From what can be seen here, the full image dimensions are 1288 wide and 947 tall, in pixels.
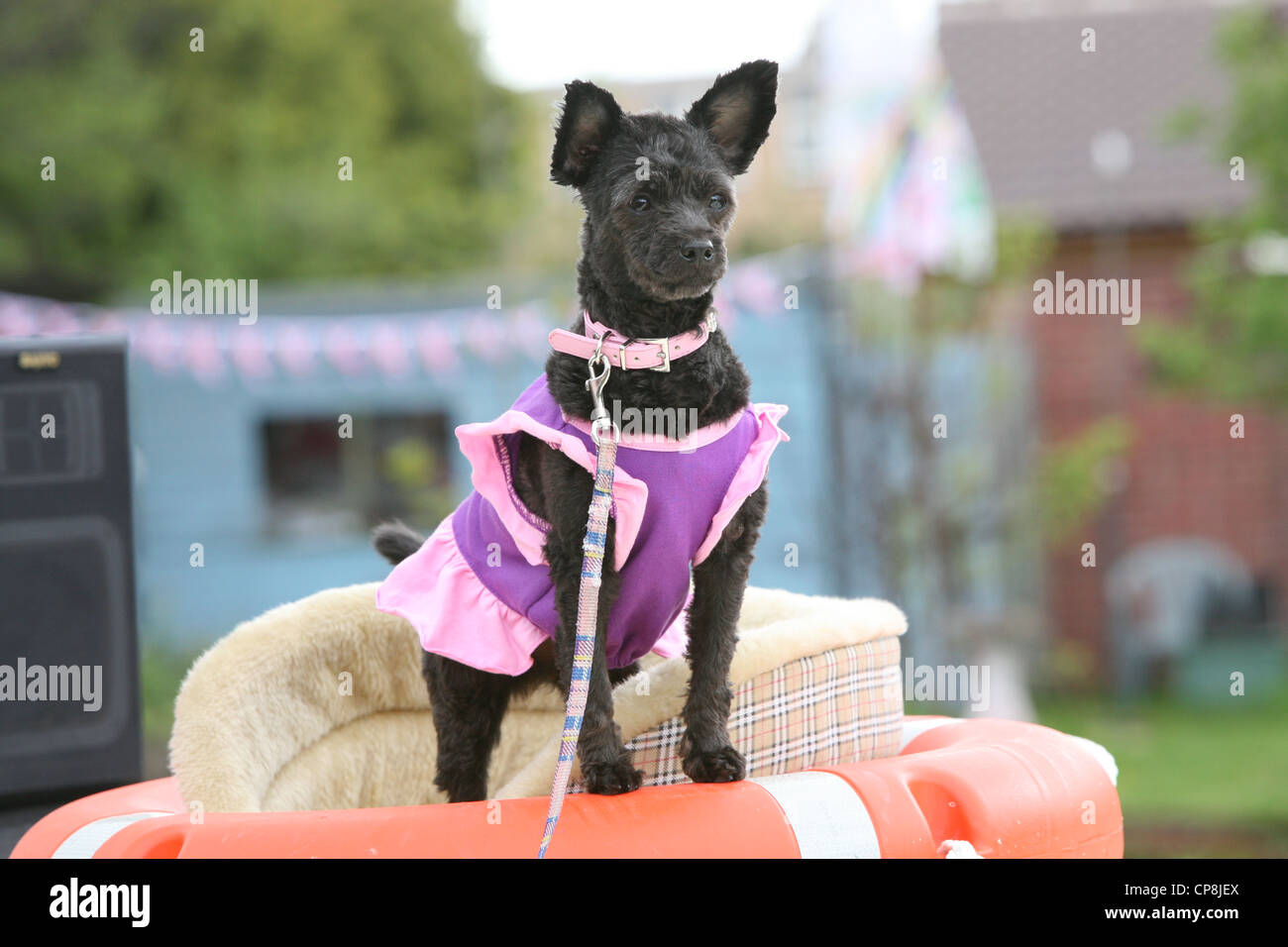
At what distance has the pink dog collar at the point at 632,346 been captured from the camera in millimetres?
2010

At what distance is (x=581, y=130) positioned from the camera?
2090mm

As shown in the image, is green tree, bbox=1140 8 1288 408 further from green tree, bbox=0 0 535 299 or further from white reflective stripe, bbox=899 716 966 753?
green tree, bbox=0 0 535 299

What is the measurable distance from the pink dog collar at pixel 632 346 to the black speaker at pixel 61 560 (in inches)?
37.4

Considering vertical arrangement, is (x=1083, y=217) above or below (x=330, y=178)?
below

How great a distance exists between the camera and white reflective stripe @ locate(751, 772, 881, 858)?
187 centimetres

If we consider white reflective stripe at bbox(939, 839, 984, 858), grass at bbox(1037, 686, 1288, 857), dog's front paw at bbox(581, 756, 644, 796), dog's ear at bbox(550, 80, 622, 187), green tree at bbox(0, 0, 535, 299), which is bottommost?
grass at bbox(1037, 686, 1288, 857)

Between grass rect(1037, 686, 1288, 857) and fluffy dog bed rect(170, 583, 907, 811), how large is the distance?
12.8 ft

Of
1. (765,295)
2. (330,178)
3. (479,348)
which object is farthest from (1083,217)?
(330,178)

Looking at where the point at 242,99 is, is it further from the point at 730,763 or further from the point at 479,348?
the point at 730,763

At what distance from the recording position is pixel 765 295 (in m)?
6.91

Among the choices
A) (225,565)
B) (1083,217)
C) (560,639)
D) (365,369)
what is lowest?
(225,565)

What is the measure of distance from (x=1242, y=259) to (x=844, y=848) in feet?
20.5

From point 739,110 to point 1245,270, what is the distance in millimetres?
5799

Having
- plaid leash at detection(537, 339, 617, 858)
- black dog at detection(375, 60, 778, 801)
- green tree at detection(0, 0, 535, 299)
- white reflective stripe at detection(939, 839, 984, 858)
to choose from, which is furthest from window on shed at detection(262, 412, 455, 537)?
white reflective stripe at detection(939, 839, 984, 858)
